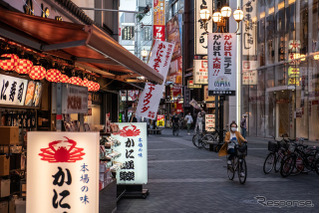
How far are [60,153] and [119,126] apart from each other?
498 centimetres

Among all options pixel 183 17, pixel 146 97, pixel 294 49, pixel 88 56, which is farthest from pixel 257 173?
pixel 183 17

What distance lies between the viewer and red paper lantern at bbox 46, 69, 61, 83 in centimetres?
895

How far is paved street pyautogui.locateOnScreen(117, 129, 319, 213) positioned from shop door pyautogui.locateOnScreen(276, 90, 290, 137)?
12963 millimetres

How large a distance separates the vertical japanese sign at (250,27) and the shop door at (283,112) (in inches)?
213

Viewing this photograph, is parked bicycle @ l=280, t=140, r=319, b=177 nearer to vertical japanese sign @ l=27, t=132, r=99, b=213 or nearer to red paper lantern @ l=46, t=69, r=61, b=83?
red paper lantern @ l=46, t=69, r=61, b=83

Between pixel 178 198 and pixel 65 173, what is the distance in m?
5.12

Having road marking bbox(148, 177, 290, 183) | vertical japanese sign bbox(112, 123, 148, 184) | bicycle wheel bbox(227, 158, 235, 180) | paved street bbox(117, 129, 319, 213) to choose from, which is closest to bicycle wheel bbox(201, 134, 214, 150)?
paved street bbox(117, 129, 319, 213)

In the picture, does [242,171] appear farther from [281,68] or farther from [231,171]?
[281,68]

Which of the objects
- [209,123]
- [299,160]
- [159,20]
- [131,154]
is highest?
[159,20]

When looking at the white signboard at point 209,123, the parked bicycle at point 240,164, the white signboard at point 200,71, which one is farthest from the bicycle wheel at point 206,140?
the parked bicycle at point 240,164

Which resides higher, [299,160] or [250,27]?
[250,27]

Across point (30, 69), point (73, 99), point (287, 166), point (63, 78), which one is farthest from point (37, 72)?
point (287, 166)

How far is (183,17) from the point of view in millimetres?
61969

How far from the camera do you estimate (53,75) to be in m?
9.07
